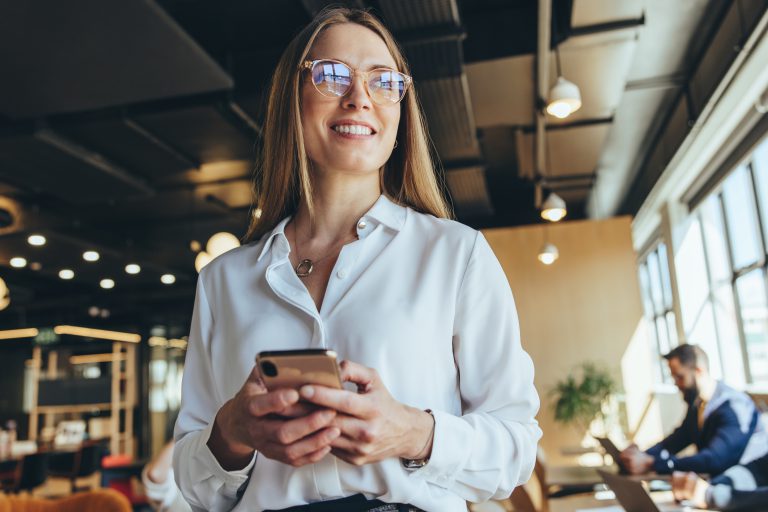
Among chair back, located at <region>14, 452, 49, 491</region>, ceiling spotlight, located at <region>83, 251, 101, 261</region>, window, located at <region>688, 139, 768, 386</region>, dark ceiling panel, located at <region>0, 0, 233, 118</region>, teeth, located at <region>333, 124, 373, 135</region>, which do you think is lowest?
chair back, located at <region>14, 452, 49, 491</region>

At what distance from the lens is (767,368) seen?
712cm

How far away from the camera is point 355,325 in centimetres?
94

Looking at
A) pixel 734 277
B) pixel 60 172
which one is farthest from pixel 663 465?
pixel 60 172

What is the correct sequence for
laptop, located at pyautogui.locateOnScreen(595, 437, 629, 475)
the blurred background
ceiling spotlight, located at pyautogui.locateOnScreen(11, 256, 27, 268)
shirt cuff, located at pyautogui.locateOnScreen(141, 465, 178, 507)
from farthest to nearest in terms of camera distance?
ceiling spotlight, located at pyautogui.locateOnScreen(11, 256, 27, 268)
the blurred background
laptop, located at pyautogui.locateOnScreen(595, 437, 629, 475)
shirt cuff, located at pyautogui.locateOnScreen(141, 465, 178, 507)

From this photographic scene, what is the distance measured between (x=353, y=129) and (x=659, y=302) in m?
12.0

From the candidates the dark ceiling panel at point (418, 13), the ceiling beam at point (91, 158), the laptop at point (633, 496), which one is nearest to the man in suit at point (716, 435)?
the laptop at point (633, 496)

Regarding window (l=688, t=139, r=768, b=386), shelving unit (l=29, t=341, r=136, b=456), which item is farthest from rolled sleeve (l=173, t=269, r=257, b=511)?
shelving unit (l=29, t=341, r=136, b=456)

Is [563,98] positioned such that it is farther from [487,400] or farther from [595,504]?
[487,400]

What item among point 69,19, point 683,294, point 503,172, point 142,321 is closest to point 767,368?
point 683,294

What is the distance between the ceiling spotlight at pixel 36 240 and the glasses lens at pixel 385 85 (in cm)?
876

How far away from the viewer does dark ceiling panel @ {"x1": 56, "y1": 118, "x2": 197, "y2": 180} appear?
6114 millimetres

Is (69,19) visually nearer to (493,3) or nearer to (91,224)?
(493,3)

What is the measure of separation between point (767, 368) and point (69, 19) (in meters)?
7.17

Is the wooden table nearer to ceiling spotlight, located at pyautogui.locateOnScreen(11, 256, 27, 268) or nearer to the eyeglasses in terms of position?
the eyeglasses
